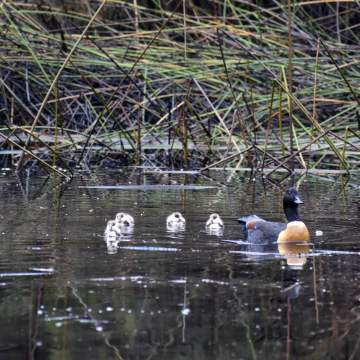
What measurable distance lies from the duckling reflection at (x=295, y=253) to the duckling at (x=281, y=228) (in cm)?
6

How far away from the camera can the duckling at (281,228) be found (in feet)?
33.3

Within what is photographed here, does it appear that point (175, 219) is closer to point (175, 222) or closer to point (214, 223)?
point (175, 222)

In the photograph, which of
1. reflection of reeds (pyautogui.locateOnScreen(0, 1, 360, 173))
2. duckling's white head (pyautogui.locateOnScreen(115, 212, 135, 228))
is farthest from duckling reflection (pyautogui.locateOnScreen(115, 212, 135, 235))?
reflection of reeds (pyautogui.locateOnScreen(0, 1, 360, 173))

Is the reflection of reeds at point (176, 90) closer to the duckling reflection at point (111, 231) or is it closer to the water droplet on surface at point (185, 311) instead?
the duckling reflection at point (111, 231)

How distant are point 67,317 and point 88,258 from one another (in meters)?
1.91

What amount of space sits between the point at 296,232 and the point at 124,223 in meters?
1.45

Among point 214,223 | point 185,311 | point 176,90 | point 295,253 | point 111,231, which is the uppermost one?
point 176,90

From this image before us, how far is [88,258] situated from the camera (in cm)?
912

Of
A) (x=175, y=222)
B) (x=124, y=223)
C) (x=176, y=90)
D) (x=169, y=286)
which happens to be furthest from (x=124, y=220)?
(x=176, y=90)

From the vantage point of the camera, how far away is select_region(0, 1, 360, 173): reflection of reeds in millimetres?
15477

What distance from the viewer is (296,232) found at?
33.3ft

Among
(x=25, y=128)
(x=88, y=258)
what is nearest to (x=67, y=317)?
(x=88, y=258)

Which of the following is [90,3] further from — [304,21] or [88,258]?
[88,258]

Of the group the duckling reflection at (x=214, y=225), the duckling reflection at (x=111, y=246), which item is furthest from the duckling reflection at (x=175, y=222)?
the duckling reflection at (x=111, y=246)
